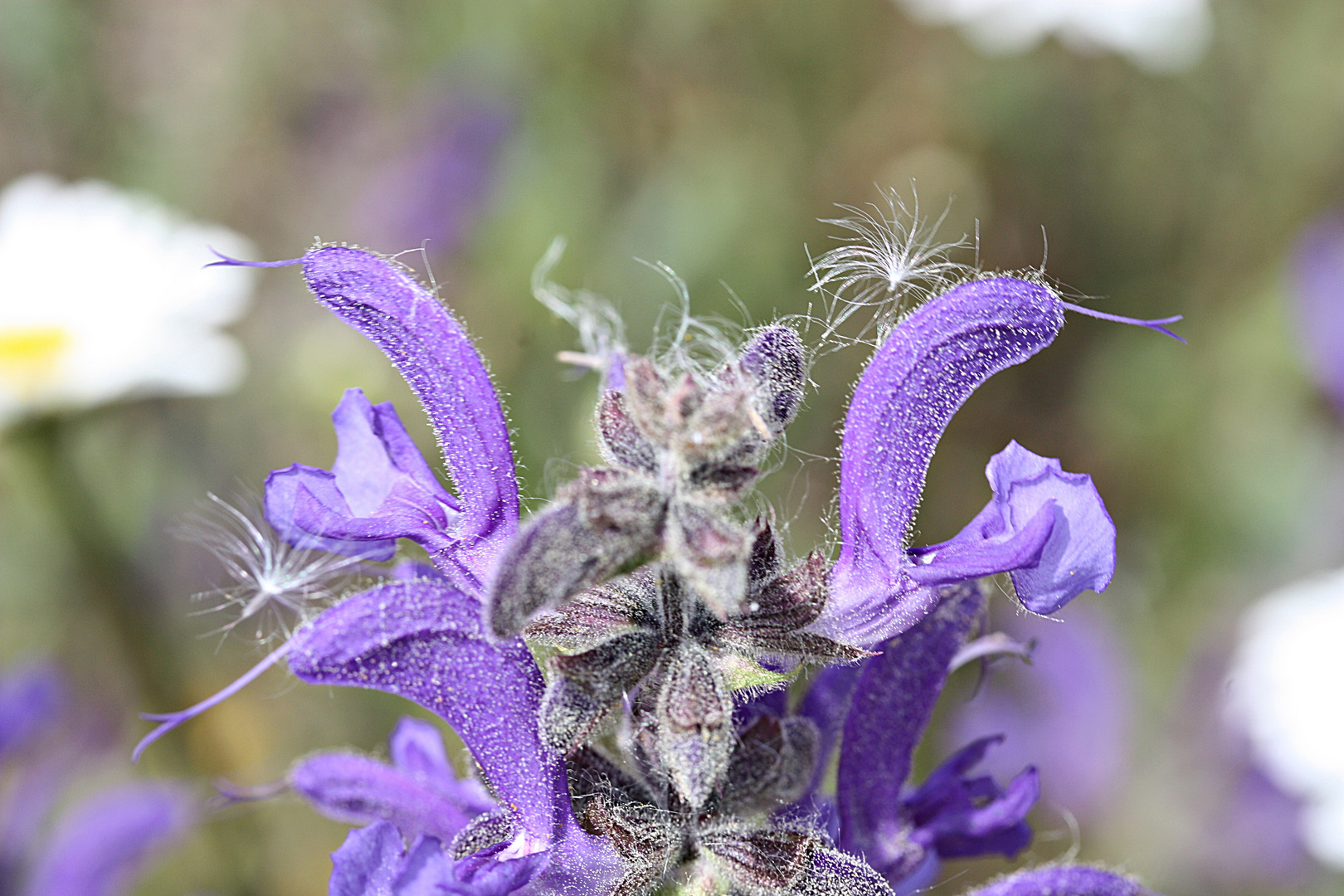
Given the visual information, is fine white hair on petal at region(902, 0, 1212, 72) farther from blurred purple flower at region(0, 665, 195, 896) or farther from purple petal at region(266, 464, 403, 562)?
purple petal at region(266, 464, 403, 562)

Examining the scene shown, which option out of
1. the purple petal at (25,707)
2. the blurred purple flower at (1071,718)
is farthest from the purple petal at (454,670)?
the blurred purple flower at (1071,718)

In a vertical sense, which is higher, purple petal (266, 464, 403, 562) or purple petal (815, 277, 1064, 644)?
purple petal (815, 277, 1064, 644)

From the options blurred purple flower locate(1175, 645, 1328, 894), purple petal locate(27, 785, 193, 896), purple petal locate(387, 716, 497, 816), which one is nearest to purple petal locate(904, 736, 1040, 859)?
purple petal locate(387, 716, 497, 816)

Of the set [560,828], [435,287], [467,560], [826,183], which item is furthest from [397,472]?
[826,183]

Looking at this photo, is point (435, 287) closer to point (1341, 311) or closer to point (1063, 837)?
point (1063, 837)

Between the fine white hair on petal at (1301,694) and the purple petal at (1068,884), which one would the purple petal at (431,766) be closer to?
the purple petal at (1068,884)

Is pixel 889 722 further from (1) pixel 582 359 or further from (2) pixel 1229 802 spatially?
(2) pixel 1229 802
